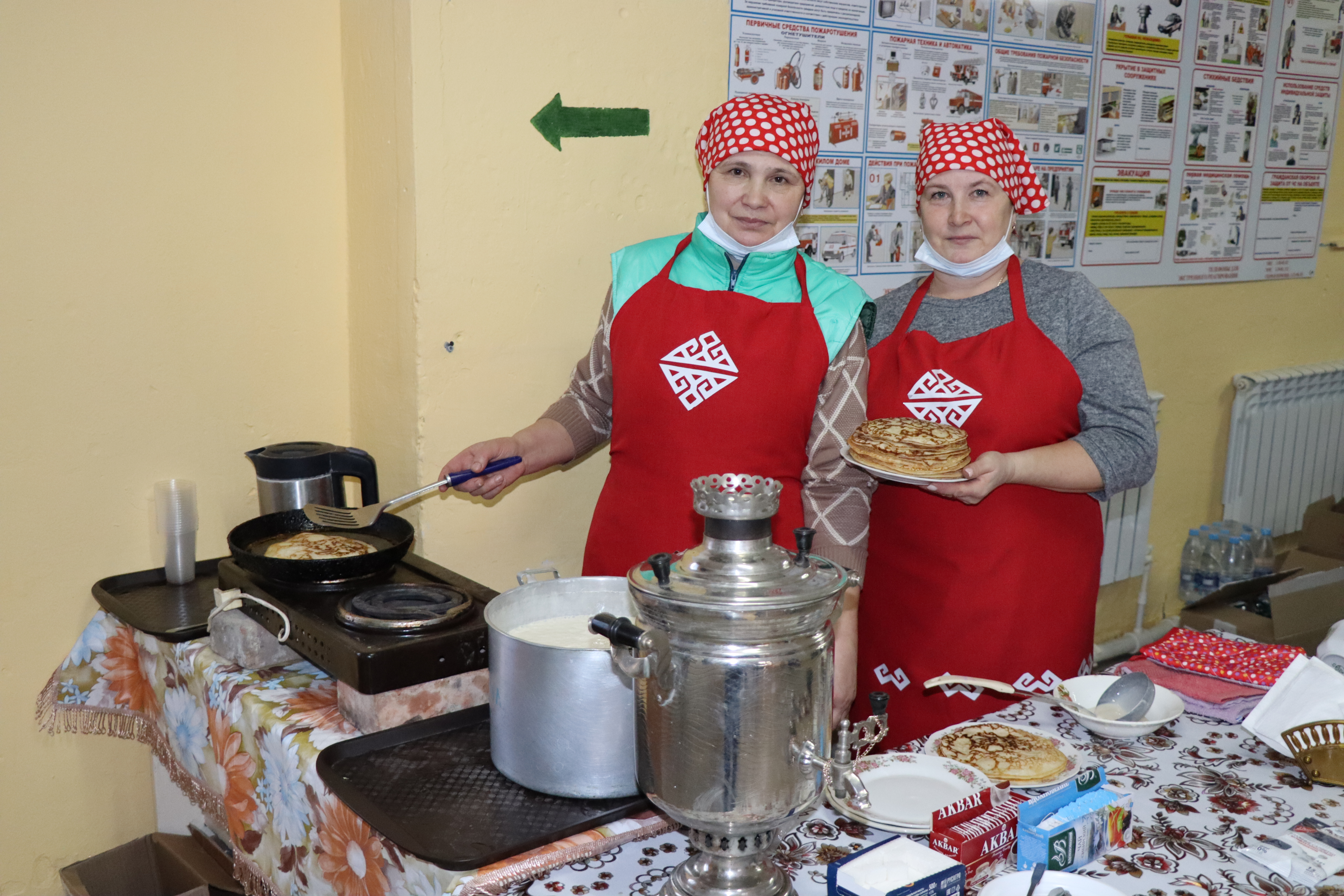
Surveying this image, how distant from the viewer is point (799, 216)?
105 inches

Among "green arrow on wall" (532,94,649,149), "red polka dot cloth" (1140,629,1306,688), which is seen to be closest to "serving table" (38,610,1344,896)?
"red polka dot cloth" (1140,629,1306,688)

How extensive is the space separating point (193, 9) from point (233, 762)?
4.69 feet

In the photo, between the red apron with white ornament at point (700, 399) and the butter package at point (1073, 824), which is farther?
the red apron with white ornament at point (700, 399)

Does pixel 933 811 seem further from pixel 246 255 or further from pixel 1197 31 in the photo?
pixel 1197 31

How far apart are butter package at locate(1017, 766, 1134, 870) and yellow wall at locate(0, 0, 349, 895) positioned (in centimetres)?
178

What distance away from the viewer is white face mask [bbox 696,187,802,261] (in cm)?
198

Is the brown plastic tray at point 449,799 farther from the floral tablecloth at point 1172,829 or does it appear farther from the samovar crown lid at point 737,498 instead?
the samovar crown lid at point 737,498

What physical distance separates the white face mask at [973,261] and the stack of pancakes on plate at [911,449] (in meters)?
0.35

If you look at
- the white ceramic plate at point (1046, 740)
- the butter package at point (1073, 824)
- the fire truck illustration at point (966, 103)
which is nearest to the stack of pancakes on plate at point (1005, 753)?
the white ceramic plate at point (1046, 740)

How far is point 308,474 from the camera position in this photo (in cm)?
220

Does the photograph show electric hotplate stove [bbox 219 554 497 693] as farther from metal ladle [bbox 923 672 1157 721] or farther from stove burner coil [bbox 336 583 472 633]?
metal ladle [bbox 923 672 1157 721]

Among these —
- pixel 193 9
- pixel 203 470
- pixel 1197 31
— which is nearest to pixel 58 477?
pixel 203 470

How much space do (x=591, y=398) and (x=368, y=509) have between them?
1.57ft

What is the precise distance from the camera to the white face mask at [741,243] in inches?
78.0
